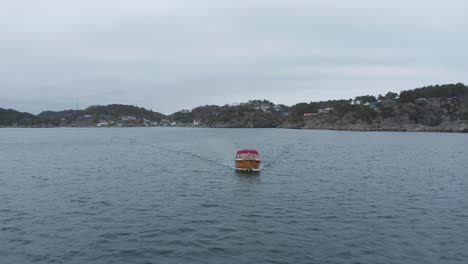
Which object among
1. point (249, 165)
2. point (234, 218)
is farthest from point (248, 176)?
point (234, 218)

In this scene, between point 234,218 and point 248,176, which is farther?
point 248,176

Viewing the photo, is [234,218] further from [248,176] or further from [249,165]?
[249,165]

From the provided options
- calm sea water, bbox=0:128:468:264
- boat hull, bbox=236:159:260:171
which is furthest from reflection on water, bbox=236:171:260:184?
boat hull, bbox=236:159:260:171

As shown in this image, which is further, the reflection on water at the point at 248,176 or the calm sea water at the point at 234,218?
the reflection on water at the point at 248,176

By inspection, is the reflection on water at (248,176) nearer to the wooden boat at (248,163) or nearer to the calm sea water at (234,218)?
the calm sea water at (234,218)

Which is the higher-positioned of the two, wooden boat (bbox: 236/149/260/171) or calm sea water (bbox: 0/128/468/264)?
wooden boat (bbox: 236/149/260/171)

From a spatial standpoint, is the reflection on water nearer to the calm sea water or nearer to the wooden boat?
the calm sea water

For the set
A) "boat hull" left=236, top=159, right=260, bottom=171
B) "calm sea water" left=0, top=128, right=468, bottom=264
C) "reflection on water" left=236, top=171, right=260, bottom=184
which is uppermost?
"boat hull" left=236, top=159, right=260, bottom=171

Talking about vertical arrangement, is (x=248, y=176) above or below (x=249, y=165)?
below

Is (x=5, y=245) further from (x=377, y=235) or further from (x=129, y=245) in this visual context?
(x=377, y=235)

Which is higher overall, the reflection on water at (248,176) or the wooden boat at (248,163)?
the wooden boat at (248,163)

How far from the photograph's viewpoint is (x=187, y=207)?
32.0m

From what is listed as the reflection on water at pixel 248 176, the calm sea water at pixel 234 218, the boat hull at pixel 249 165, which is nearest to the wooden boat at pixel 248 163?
the boat hull at pixel 249 165

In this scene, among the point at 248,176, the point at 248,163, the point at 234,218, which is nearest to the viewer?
the point at 234,218
